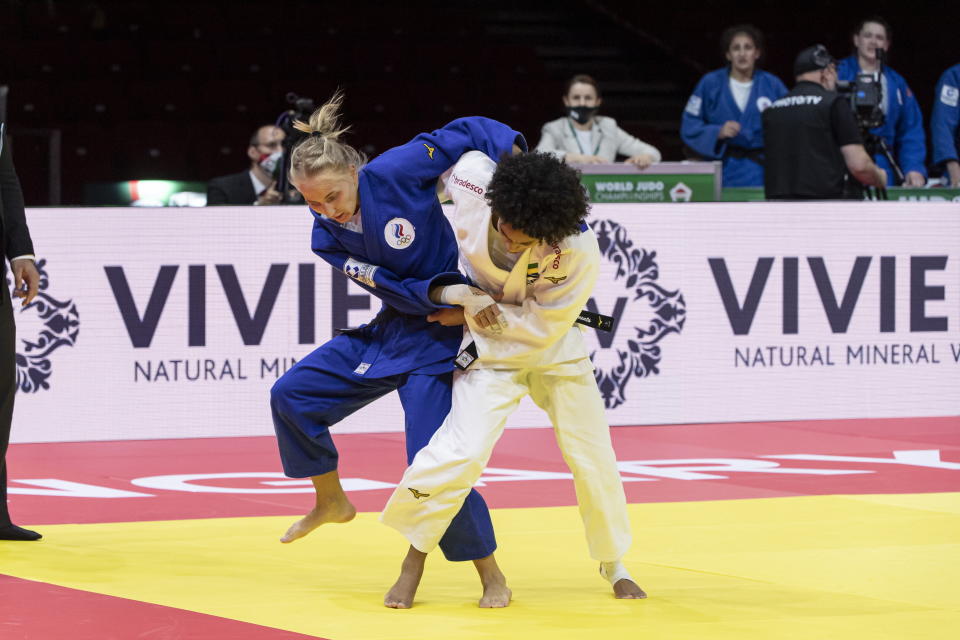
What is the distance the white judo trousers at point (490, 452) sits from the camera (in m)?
3.61

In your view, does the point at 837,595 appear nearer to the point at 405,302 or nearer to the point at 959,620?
the point at 959,620

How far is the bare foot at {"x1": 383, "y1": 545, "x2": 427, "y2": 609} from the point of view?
3674 millimetres

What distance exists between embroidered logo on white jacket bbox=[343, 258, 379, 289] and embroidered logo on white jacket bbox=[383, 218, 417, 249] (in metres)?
0.10

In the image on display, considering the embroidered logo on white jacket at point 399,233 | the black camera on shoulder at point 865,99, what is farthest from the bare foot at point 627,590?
the black camera on shoulder at point 865,99

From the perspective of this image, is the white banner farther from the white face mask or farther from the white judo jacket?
the white judo jacket

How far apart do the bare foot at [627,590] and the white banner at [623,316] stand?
3.33m

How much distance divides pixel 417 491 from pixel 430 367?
1.37 feet

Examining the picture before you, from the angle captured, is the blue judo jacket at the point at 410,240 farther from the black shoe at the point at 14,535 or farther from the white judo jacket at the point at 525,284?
the black shoe at the point at 14,535

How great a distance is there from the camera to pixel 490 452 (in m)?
3.70

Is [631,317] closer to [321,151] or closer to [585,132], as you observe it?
[585,132]

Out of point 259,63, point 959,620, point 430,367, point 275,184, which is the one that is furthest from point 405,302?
point 259,63

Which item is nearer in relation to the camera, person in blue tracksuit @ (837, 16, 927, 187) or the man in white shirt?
the man in white shirt

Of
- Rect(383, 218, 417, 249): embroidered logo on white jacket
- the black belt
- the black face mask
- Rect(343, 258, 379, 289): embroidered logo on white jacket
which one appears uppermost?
the black face mask

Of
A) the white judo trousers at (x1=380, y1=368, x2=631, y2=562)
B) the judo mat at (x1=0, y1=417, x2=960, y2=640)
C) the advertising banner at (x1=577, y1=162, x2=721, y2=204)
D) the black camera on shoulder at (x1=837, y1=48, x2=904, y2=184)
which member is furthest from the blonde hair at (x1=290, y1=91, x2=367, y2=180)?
the black camera on shoulder at (x1=837, y1=48, x2=904, y2=184)
